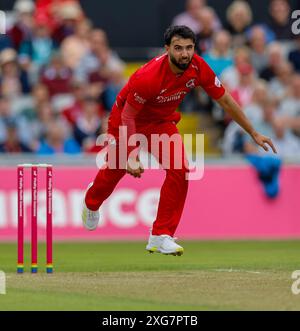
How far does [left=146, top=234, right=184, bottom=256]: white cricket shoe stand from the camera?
1110 centimetres

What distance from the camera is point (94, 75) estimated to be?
1891 cm

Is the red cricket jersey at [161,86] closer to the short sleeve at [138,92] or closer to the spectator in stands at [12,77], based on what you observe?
the short sleeve at [138,92]

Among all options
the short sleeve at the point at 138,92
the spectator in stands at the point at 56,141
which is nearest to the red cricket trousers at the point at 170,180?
the short sleeve at the point at 138,92

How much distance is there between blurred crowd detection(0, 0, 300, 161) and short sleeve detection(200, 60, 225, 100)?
596 cm

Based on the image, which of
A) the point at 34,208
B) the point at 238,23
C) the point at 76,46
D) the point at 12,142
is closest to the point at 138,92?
the point at 34,208

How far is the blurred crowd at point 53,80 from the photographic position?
17219mm

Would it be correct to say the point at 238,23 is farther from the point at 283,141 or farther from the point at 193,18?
the point at 283,141

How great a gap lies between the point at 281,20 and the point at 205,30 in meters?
1.64

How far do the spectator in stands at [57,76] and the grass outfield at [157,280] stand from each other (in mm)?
4297

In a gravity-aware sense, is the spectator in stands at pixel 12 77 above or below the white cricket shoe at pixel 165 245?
above

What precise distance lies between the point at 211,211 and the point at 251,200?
2.02 feet

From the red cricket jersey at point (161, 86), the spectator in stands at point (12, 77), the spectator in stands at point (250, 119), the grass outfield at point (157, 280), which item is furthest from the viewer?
the spectator in stands at point (12, 77)

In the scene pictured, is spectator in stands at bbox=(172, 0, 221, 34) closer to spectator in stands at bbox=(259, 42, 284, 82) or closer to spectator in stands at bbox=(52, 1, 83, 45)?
spectator in stands at bbox=(259, 42, 284, 82)

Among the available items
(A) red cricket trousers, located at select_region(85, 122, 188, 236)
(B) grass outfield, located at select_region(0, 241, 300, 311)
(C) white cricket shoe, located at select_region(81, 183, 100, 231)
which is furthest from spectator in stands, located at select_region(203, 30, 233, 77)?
(A) red cricket trousers, located at select_region(85, 122, 188, 236)
